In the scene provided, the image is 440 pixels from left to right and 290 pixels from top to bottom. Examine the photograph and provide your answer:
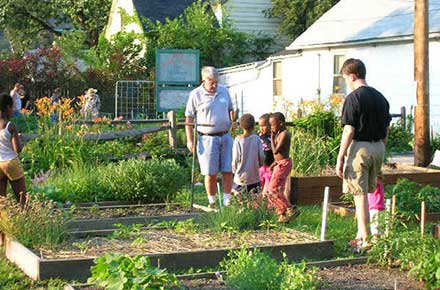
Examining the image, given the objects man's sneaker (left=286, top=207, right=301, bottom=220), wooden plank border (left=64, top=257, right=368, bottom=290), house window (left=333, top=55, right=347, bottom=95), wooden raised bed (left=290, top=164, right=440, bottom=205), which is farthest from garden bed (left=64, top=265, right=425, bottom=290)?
house window (left=333, top=55, right=347, bottom=95)

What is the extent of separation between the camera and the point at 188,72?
82.3ft

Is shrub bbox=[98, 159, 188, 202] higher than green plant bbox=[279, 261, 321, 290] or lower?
higher

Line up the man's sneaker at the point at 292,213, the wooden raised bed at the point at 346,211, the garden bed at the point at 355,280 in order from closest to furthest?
1. the garden bed at the point at 355,280
2. the man's sneaker at the point at 292,213
3. the wooden raised bed at the point at 346,211

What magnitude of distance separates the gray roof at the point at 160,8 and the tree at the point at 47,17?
6280 mm

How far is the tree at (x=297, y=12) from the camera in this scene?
34.9 m

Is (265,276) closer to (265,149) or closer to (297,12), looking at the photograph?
(265,149)

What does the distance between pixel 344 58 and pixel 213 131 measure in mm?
15264

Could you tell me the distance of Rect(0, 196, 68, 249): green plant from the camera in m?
8.28

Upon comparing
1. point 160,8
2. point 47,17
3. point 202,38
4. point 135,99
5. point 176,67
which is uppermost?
point 47,17

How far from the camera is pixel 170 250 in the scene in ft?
26.7

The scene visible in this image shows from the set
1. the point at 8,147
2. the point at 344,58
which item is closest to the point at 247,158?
the point at 8,147

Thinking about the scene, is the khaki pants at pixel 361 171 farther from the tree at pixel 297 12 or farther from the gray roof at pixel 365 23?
the tree at pixel 297 12

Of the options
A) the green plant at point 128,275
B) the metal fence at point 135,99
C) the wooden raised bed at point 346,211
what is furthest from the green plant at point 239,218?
the metal fence at point 135,99

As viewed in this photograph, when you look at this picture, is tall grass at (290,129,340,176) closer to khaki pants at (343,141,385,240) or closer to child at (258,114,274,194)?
child at (258,114,274,194)
